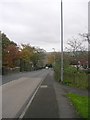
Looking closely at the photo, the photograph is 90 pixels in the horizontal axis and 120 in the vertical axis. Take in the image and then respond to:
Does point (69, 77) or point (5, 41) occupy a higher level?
point (5, 41)

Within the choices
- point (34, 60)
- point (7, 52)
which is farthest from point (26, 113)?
point (34, 60)

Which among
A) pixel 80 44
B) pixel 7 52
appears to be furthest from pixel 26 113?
pixel 7 52

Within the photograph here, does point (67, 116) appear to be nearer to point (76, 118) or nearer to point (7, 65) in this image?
point (76, 118)

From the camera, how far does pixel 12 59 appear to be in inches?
2955

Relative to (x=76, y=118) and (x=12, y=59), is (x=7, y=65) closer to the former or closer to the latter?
(x=12, y=59)

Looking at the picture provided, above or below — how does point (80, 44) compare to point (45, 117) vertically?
above

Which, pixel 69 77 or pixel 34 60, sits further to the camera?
pixel 34 60

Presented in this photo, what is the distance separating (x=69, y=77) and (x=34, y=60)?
115 meters

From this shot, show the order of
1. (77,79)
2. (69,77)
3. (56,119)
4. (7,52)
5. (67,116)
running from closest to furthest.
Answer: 1. (56,119)
2. (67,116)
3. (77,79)
4. (69,77)
5. (7,52)

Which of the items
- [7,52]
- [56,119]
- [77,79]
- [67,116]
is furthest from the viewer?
[7,52]

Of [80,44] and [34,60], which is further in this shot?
[34,60]

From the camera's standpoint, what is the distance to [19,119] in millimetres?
11680

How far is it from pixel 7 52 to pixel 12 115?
60013mm

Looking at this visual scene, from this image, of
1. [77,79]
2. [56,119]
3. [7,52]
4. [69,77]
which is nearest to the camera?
[56,119]
